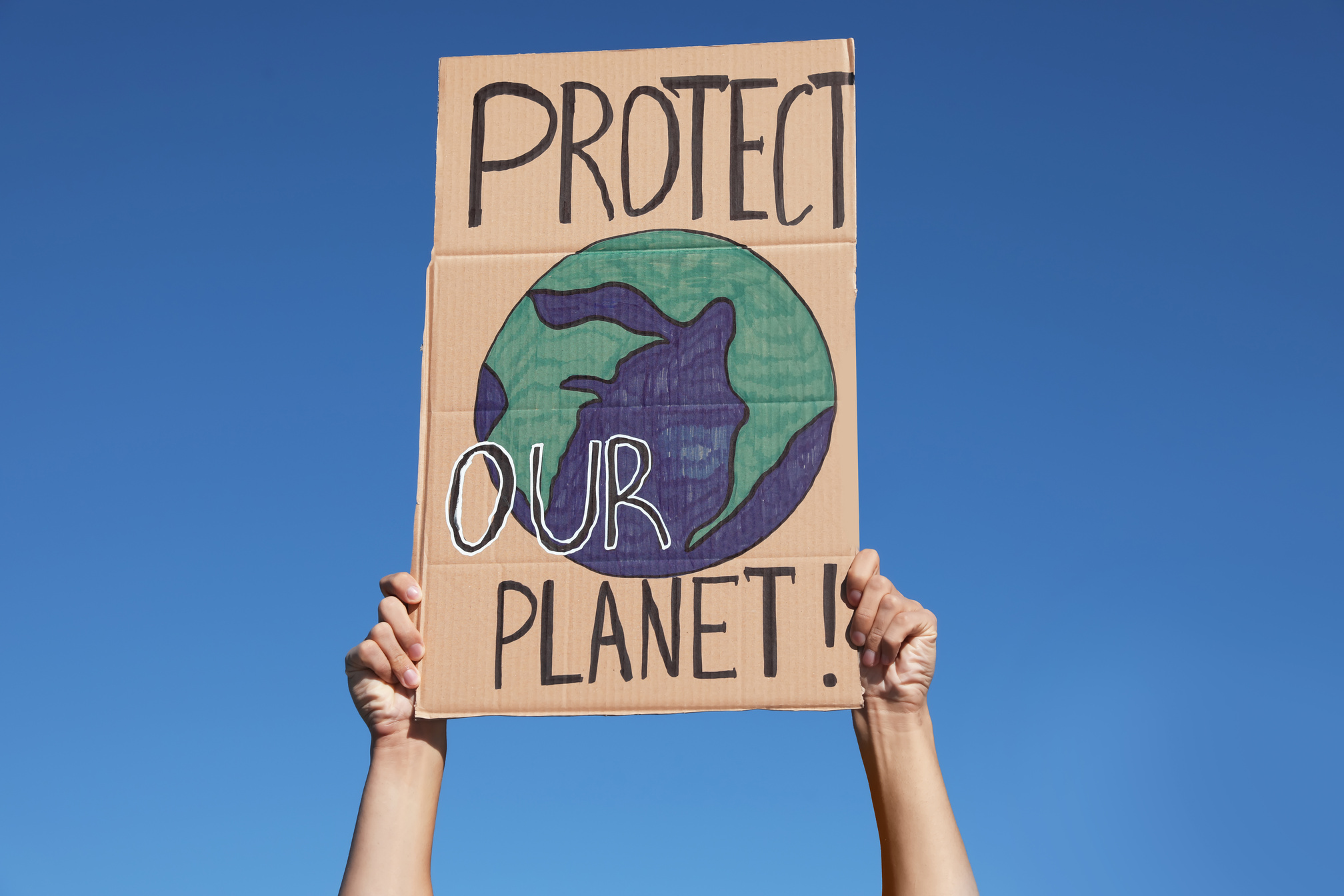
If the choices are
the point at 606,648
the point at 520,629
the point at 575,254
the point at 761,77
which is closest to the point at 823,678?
the point at 606,648

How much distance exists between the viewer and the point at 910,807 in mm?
2496

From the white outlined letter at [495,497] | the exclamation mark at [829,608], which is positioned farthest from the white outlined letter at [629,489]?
the exclamation mark at [829,608]

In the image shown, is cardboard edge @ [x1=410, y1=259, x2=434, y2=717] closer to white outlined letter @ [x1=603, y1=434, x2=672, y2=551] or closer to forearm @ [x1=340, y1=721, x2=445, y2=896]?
forearm @ [x1=340, y1=721, x2=445, y2=896]

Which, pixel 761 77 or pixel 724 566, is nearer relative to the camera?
pixel 724 566

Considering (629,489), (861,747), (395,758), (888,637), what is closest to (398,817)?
(395,758)

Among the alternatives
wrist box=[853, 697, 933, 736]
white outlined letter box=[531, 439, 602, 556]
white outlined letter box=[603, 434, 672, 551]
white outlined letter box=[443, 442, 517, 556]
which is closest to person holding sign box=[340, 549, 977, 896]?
wrist box=[853, 697, 933, 736]

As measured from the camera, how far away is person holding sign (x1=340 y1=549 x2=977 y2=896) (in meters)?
2.46

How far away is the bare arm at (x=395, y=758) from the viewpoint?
2467 mm

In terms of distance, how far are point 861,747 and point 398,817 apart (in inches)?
42.4

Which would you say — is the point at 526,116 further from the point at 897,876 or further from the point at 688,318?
the point at 897,876

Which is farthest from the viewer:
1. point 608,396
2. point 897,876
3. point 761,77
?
point 761,77

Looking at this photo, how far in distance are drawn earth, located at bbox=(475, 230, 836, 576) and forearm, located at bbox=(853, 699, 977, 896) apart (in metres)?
0.54

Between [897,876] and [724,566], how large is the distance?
0.78 m

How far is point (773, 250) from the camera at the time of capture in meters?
2.68
